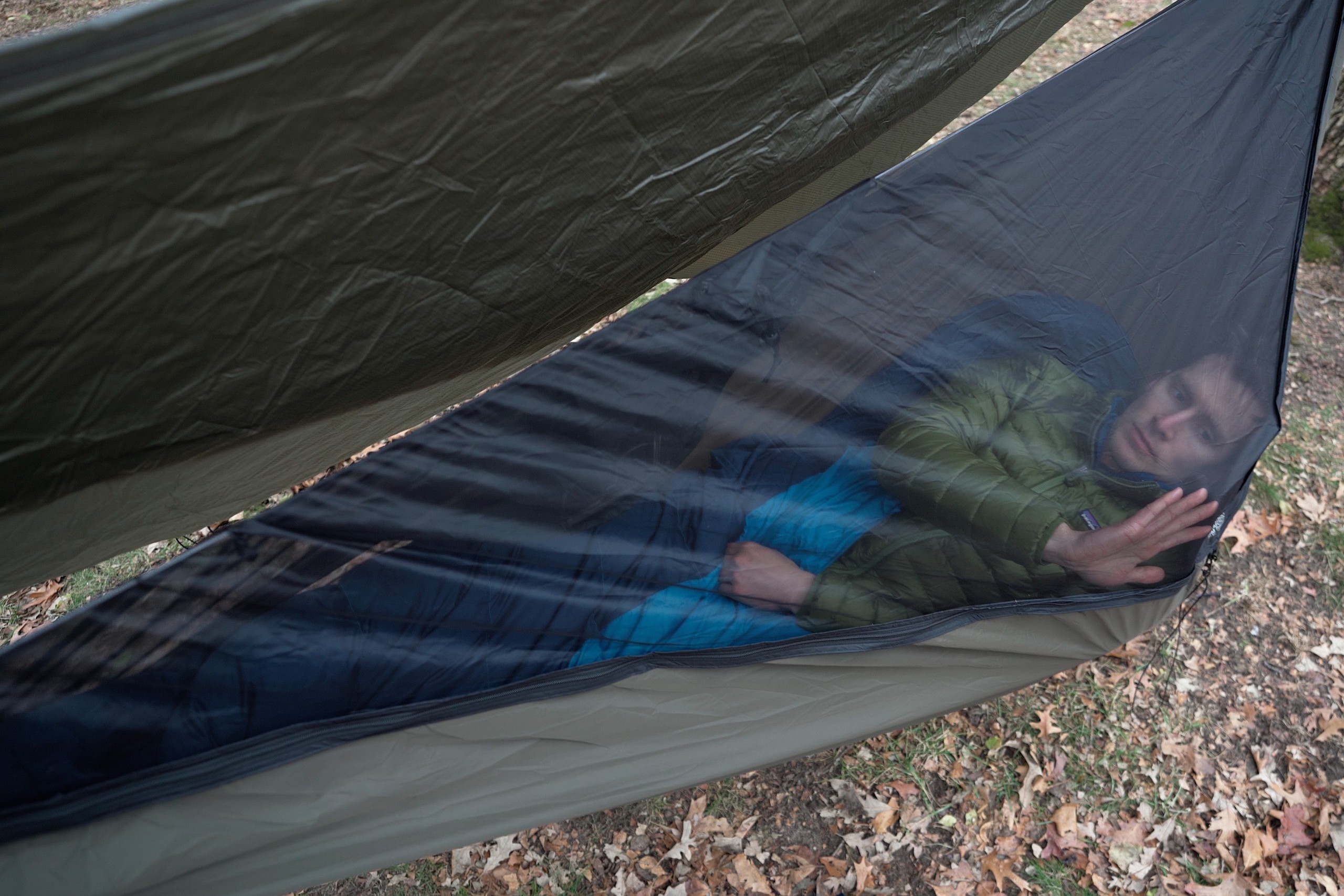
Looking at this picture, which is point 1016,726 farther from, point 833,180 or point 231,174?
point 231,174

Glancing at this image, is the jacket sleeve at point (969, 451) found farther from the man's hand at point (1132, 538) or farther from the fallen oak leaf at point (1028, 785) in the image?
the fallen oak leaf at point (1028, 785)

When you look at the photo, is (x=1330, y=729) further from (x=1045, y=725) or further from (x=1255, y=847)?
(x=1045, y=725)

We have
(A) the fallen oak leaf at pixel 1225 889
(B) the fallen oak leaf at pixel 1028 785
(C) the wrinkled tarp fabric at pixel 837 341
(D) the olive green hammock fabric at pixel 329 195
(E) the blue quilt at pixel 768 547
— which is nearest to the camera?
(D) the olive green hammock fabric at pixel 329 195

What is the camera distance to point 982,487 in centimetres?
148

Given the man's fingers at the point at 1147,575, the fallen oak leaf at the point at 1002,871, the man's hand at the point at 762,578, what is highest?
the man's hand at the point at 762,578

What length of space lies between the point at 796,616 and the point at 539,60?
111 centimetres

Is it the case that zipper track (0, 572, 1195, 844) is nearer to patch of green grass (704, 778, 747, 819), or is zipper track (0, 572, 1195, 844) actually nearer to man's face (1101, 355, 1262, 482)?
man's face (1101, 355, 1262, 482)

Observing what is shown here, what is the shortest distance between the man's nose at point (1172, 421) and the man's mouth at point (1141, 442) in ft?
0.10

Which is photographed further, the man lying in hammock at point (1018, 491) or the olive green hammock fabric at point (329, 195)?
the man lying in hammock at point (1018, 491)

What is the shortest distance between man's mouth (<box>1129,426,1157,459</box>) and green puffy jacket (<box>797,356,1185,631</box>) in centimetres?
6

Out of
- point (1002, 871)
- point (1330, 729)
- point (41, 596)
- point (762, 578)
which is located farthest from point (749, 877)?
point (41, 596)

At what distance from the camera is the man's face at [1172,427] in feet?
4.94

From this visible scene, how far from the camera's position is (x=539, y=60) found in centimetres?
81

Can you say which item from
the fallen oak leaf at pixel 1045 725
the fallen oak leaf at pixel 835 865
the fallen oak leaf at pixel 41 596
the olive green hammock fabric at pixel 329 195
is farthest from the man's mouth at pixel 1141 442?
the fallen oak leaf at pixel 41 596
